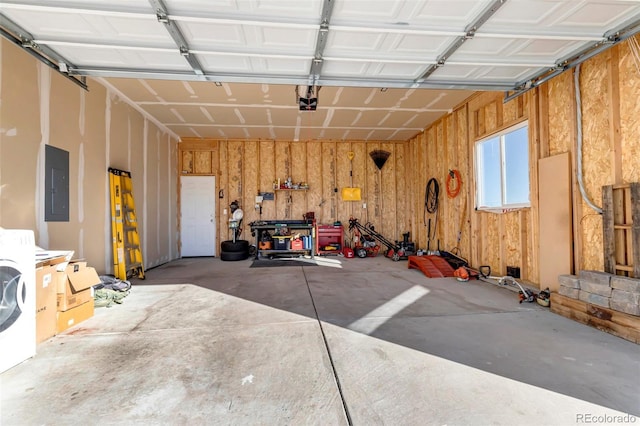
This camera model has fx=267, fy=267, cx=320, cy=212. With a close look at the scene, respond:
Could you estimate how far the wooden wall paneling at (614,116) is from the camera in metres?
2.80

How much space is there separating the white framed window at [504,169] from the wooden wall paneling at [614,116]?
3.75 feet

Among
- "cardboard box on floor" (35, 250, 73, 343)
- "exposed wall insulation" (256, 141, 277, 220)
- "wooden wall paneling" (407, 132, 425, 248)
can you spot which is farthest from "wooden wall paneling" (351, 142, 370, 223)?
"cardboard box on floor" (35, 250, 73, 343)

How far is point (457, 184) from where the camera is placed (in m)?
5.66

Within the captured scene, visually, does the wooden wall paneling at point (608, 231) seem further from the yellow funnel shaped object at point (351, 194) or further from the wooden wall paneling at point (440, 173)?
the yellow funnel shaped object at point (351, 194)

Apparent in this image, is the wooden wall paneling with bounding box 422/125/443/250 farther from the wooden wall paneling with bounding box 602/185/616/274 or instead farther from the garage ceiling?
the wooden wall paneling with bounding box 602/185/616/274

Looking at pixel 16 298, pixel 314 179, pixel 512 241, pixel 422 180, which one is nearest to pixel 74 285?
pixel 16 298

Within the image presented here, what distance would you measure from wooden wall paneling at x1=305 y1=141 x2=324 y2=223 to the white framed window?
4.18 meters

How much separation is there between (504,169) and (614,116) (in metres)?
1.80

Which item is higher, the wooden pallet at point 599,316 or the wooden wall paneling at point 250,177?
the wooden wall paneling at point 250,177

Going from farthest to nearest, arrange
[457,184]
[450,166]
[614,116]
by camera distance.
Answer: [450,166] → [457,184] → [614,116]

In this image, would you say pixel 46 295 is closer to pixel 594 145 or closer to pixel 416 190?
pixel 594 145

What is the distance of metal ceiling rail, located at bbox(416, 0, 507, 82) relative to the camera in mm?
2338

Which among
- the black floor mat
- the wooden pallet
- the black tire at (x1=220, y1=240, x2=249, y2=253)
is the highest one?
the black tire at (x1=220, y1=240, x2=249, y2=253)

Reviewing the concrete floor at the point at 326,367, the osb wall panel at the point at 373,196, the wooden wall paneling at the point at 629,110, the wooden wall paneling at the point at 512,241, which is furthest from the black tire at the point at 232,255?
the wooden wall paneling at the point at 629,110
